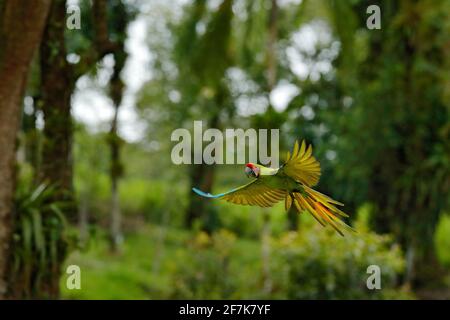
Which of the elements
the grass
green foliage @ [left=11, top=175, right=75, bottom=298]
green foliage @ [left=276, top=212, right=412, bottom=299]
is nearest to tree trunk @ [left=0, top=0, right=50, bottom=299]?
green foliage @ [left=11, top=175, right=75, bottom=298]

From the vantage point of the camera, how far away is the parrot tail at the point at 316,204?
1.77m

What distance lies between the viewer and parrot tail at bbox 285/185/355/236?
5.80 feet

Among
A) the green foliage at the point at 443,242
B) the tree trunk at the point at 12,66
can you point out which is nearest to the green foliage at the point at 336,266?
the tree trunk at the point at 12,66

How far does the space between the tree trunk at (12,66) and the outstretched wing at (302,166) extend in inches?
118

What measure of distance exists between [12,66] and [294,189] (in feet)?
9.87

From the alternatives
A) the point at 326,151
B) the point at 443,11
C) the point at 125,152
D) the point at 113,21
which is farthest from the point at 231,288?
the point at 125,152

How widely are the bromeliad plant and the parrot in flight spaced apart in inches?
128

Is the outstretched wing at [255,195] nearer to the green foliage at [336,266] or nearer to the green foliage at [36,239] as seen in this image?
the green foliage at [36,239]

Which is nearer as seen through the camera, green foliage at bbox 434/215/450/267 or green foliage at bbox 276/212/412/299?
green foliage at bbox 276/212/412/299

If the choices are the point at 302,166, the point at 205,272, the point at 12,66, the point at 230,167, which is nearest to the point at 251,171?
the point at 302,166

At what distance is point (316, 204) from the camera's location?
186 cm

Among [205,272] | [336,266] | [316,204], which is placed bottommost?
[205,272]

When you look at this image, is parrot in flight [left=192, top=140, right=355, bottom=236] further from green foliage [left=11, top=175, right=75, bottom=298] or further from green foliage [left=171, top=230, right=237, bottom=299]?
green foliage [left=171, top=230, right=237, bottom=299]

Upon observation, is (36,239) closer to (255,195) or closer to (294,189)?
(255,195)
